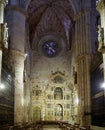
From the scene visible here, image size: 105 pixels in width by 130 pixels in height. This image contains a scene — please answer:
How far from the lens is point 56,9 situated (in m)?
35.7

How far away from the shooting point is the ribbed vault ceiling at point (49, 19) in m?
33.4

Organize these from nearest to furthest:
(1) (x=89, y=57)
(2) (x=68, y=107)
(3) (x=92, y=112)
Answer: (3) (x=92, y=112) < (1) (x=89, y=57) < (2) (x=68, y=107)

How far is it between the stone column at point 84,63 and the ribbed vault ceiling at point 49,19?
10.4 metres

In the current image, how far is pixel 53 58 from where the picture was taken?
3828 cm

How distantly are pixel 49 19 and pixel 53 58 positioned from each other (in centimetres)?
573

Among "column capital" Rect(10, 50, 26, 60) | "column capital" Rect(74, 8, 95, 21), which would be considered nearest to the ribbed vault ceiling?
"column capital" Rect(74, 8, 95, 21)

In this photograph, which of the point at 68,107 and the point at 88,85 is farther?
the point at 68,107

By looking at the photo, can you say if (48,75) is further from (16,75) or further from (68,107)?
(16,75)

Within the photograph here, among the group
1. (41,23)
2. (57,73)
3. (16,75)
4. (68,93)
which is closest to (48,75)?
(57,73)

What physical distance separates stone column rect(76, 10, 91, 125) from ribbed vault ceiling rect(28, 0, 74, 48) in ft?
34.0

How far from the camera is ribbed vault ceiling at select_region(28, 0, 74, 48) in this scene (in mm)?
33406

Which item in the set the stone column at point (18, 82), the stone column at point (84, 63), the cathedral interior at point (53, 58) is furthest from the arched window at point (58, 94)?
the stone column at point (18, 82)

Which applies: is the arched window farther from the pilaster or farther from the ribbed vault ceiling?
the pilaster

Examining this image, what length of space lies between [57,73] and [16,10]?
16.1 meters
